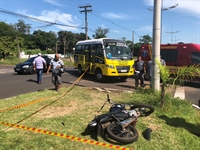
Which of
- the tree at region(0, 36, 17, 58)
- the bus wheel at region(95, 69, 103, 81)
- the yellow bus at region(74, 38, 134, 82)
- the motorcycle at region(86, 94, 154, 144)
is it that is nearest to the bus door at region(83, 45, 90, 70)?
the yellow bus at region(74, 38, 134, 82)

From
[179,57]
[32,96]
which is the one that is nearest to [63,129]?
[32,96]

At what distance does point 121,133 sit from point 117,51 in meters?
8.57

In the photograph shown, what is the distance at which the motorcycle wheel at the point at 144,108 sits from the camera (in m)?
5.64

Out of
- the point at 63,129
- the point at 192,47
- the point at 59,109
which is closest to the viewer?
the point at 63,129

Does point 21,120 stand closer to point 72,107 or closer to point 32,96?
point 72,107

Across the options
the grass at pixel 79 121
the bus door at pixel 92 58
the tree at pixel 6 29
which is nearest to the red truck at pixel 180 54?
the bus door at pixel 92 58

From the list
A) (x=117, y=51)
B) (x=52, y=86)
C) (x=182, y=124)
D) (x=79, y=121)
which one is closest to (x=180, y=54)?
(x=117, y=51)

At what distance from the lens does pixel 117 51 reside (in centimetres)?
1242

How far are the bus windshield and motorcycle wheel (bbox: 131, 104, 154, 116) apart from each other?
6.54 m

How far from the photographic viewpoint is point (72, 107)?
21.2ft

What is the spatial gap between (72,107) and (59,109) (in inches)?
16.8

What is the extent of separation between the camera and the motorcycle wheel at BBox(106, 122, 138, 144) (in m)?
4.07

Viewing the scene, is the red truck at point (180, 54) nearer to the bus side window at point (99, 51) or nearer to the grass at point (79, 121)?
the bus side window at point (99, 51)

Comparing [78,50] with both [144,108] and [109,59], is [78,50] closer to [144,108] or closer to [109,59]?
[109,59]
